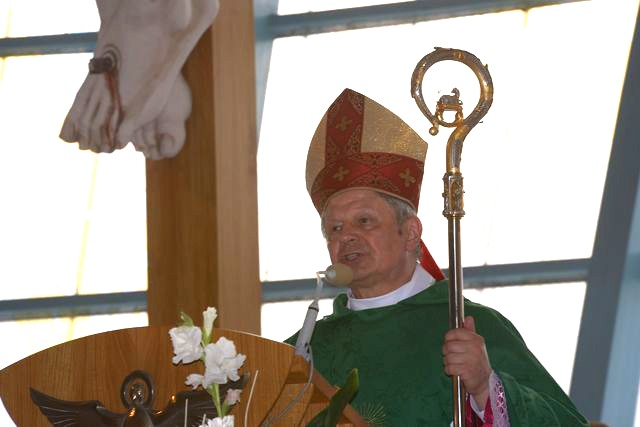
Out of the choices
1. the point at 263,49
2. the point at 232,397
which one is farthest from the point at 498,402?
the point at 263,49

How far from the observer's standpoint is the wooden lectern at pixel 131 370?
282 cm

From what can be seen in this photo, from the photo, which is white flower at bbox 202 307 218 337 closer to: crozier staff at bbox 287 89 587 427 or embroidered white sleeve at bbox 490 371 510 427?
embroidered white sleeve at bbox 490 371 510 427

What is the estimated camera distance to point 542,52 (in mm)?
7660

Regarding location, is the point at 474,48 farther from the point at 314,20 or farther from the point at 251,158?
the point at 251,158

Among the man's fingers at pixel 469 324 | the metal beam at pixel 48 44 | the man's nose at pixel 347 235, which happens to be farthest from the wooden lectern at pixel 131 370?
the metal beam at pixel 48 44

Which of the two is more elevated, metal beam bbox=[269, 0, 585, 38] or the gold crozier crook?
metal beam bbox=[269, 0, 585, 38]

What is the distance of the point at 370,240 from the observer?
413cm

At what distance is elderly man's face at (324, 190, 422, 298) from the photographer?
4.11 m

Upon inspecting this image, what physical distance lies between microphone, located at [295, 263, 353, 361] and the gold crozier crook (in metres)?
0.25

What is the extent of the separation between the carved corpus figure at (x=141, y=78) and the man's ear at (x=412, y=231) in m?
1.69

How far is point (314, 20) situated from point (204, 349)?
5.60m

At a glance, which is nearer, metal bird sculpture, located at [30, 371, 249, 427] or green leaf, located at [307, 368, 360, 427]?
green leaf, located at [307, 368, 360, 427]

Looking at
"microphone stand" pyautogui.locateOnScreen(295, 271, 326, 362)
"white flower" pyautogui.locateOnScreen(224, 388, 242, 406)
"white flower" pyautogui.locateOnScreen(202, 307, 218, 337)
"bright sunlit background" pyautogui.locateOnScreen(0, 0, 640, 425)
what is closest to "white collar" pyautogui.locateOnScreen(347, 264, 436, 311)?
"microphone stand" pyautogui.locateOnScreen(295, 271, 326, 362)

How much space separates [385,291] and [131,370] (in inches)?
60.3
